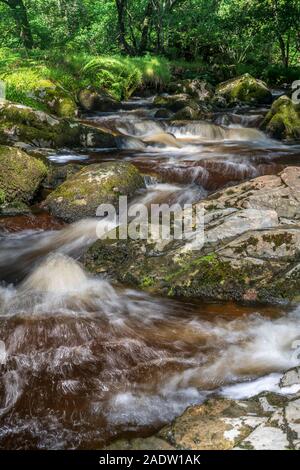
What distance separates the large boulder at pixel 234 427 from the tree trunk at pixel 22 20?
66.8 ft

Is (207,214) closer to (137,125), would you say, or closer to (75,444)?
(75,444)

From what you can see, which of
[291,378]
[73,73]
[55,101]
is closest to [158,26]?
[73,73]

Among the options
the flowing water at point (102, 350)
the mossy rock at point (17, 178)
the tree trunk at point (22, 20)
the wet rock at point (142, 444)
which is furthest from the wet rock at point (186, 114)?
the wet rock at point (142, 444)

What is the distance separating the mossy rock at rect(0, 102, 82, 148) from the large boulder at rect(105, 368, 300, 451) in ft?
26.6

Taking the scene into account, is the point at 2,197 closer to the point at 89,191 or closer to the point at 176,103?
the point at 89,191

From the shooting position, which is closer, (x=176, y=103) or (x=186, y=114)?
(x=186, y=114)

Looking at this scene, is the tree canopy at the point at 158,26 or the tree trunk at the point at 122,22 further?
the tree canopy at the point at 158,26

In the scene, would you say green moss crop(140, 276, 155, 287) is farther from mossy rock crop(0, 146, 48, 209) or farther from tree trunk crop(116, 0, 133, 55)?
tree trunk crop(116, 0, 133, 55)

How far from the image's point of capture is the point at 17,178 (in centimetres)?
713

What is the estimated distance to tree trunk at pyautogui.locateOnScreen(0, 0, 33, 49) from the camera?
19031 millimetres

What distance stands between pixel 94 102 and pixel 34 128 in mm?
5326

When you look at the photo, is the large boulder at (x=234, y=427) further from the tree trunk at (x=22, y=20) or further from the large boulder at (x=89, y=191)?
the tree trunk at (x=22, y=20)

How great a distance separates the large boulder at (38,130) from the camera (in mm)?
9625

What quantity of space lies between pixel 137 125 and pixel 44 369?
9772mm
